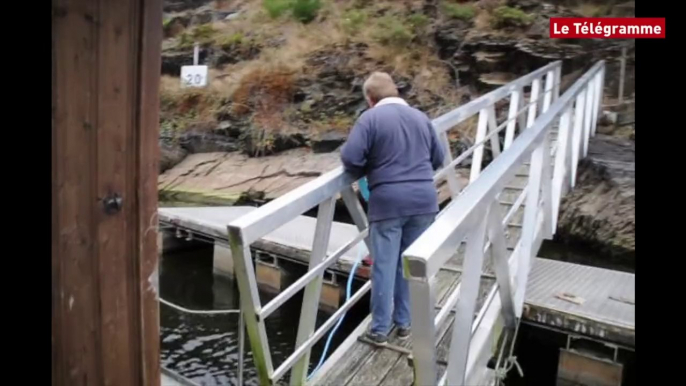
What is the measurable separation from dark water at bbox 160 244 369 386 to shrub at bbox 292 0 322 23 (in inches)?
292

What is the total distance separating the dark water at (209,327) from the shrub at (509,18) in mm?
6417

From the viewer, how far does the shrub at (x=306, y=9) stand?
12.6 m

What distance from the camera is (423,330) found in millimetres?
1680

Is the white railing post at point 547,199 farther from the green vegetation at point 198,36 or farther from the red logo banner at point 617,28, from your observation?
the green vegetation at point 198,36

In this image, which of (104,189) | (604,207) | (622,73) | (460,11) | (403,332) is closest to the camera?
(104,189)

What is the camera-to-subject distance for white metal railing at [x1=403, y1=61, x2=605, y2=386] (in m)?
1.59

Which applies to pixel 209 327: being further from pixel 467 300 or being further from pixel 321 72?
pixel 321 72

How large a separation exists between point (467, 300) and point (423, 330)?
1.28 ft

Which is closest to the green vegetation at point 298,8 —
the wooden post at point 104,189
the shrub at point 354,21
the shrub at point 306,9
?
the shrub at point 306,9

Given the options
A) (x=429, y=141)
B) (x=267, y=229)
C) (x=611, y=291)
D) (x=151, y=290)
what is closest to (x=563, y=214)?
(x=611, y=291)

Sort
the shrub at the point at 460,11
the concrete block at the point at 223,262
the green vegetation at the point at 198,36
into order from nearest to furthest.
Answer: the concrete block at the point at 223,262, the shrub at the point at 460,11, the green vegetation at the point at 198,36

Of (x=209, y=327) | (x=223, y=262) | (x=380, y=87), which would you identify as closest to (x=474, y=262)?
(x=380, y=87)

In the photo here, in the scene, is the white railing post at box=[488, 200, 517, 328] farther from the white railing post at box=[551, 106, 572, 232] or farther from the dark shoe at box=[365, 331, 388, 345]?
the white railing post at box=[551, 106, 572, 232]
